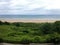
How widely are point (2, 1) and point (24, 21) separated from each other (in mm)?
439

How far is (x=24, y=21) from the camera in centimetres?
212

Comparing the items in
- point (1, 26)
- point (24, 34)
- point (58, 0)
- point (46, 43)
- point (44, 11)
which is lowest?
point (46, 43)

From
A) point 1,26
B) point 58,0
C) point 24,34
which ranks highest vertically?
point 58,0

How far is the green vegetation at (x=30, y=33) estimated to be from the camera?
80.6 inches

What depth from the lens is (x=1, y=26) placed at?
2.13 m

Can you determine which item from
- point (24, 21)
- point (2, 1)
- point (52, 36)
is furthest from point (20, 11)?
point (52, 36)

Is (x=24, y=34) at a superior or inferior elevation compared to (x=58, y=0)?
inferior

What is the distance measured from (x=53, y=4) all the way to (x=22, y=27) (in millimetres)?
559

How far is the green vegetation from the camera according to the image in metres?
2.05

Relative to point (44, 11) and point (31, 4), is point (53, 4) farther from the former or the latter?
point (31, 4)

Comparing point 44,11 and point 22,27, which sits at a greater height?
point 44,11

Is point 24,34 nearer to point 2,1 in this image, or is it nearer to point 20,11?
point 20,11

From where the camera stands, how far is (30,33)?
6.81 feet

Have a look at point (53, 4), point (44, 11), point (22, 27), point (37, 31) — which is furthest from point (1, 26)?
point (53, 4)
